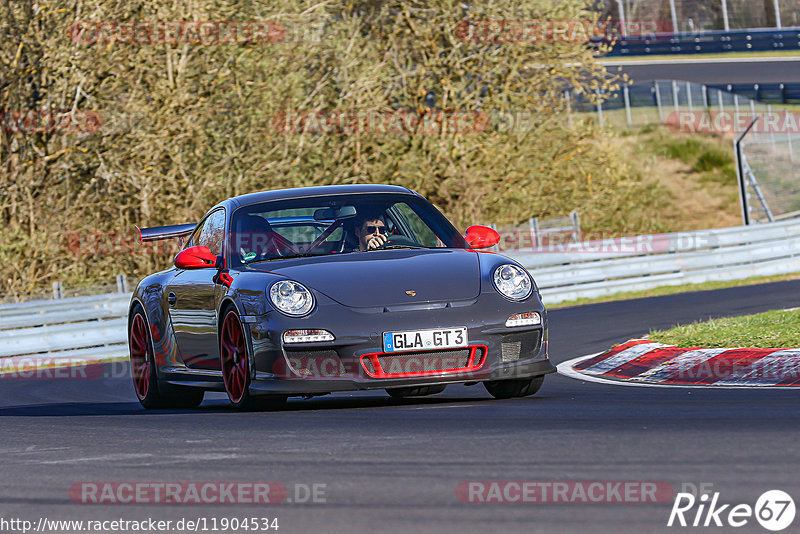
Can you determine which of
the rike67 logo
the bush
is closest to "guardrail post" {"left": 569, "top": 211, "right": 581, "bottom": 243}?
the bush

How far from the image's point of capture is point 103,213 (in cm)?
2514

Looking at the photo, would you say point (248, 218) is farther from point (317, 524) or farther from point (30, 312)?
point (30, 312)

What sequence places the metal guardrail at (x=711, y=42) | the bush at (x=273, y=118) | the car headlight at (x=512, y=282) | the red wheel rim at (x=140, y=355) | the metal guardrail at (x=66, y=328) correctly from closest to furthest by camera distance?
the car headlight at (x=512, y=282) < the red wheel rim at (x=140, y=355) < the metal guardrail at (x=66, y=328) < the bush at (x=273, y=118) < the metal guardrail at (x=711, y=42)

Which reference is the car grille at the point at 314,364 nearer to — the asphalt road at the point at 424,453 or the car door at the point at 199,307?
the asphalt road at the point at 424,453

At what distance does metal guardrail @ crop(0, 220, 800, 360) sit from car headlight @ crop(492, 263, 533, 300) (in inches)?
431

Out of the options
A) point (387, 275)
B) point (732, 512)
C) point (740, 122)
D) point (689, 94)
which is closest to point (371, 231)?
point (387, 275)

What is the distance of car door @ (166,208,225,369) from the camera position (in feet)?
29.6

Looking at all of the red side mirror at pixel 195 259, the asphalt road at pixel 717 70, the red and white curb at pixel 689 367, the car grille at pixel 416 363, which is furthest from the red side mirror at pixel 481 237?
the asphalt road at pixel 717 70

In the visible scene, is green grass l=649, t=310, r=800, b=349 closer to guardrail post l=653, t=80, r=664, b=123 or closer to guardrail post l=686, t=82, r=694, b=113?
guardrail post l=686, t=82, r=694, b=113

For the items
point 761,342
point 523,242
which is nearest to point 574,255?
point 523,242

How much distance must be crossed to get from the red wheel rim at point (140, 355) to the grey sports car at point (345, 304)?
0.47 m

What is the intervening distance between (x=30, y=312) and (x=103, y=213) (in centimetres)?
715

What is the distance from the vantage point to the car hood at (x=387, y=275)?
7.99 meters

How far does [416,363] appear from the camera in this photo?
7918 mm
